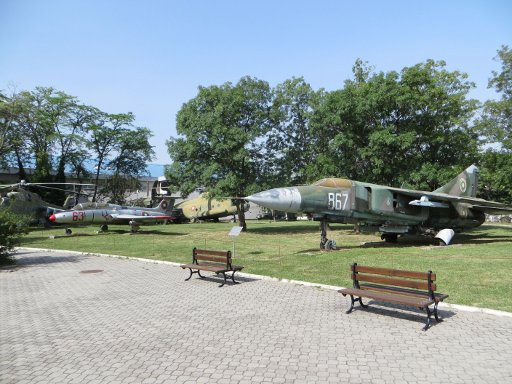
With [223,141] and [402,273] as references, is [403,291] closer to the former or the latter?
[402,273]

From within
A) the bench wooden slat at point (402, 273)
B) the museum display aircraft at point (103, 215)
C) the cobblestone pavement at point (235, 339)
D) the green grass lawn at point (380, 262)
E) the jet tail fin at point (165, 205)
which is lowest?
the cobblestone pavement at point (235, 339)

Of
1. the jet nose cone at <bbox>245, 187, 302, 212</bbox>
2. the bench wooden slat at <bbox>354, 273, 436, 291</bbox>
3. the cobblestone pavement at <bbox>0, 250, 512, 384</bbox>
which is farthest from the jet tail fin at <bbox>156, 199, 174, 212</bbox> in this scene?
the bench wooden slat at <bbox>354, 273, 436, 291</bbox>

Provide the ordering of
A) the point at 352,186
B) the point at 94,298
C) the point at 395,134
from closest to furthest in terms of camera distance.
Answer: the point at 94,298
the point at 352,186
the point at 395,134

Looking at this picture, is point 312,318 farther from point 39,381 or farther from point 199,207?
point 199,207

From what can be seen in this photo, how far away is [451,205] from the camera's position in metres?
19.7

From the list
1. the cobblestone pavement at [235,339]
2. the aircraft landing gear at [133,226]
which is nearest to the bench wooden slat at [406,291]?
the cobblestone pavement at [235,339]

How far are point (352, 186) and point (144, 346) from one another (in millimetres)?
12938

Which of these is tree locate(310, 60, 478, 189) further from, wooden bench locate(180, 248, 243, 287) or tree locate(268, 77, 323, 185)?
wooden bench locate(180, 248, 243, 287)

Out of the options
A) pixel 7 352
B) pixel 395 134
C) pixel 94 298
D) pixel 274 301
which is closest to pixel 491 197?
pixel 395 134

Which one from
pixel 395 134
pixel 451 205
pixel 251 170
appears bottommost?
pixel 451 205

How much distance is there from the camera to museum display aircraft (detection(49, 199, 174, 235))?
27.2 meters

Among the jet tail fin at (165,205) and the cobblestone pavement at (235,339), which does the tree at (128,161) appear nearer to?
the jet tail fin at (165,205)

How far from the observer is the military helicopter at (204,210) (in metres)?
44.4

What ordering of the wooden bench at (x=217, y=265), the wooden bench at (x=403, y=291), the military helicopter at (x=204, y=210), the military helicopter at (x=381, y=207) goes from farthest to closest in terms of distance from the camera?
the military helicopter at (x=204, y=210) < the military helicopter at (x=381, y=207) < the wooden bench at (x=217, y=265) < the wooden bench at (x=403, y=291)
